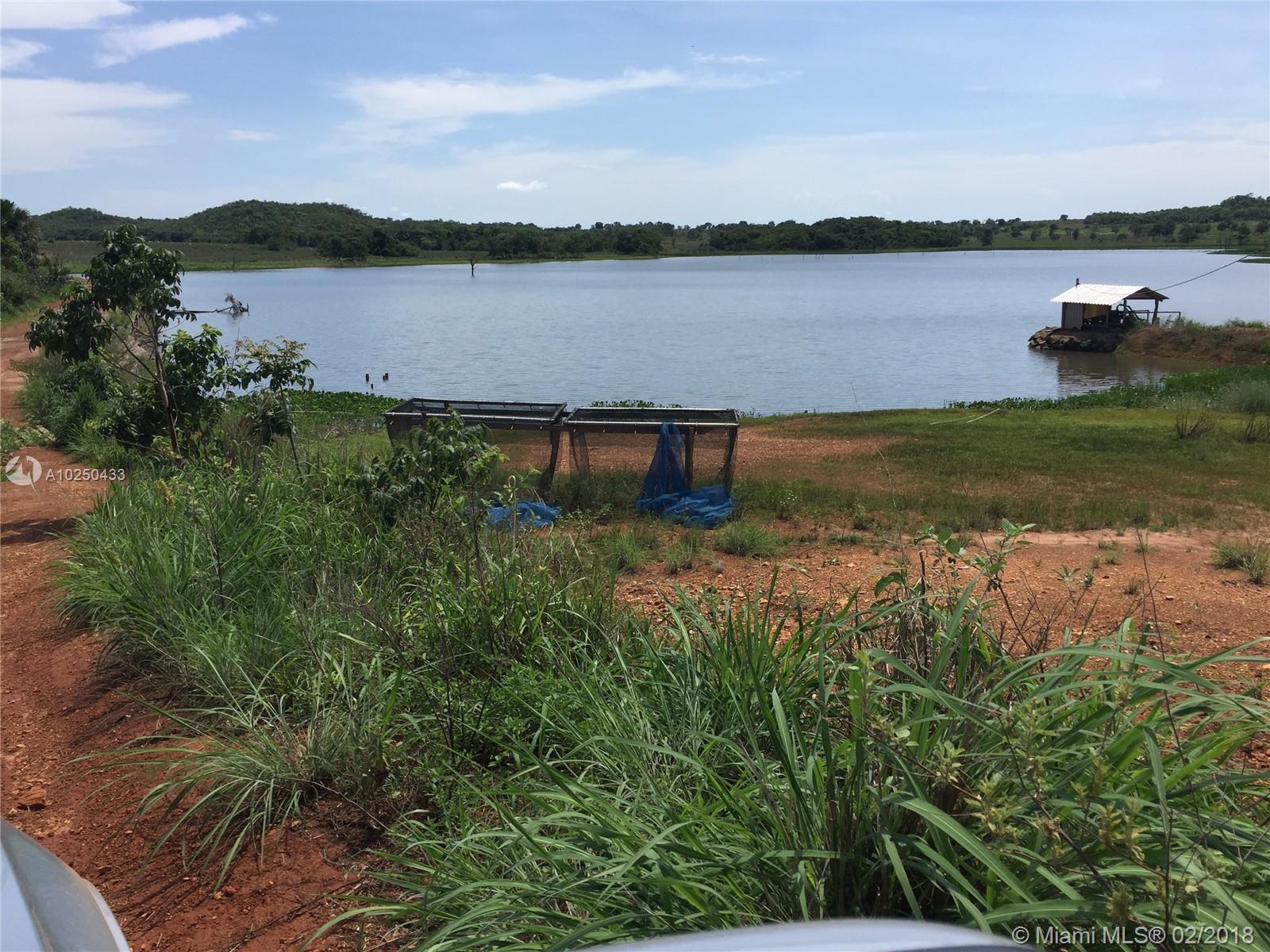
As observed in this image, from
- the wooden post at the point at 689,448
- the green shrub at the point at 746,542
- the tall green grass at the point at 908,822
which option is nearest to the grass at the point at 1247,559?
the green shrub at the point at 746,542

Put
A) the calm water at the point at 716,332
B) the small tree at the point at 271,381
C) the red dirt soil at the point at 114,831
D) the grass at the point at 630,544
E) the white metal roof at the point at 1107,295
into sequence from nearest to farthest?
the red dirt soil at the point at 114,831 → the grass at the point at 630,544 → the small tree at the point at 271,381 → the calm water at the point at 716,332 → the white metal roof at the point at 1107,295

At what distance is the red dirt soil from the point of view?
135 inches

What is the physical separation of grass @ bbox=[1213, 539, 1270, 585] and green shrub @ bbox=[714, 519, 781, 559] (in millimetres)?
3978

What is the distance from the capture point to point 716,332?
57375 mm

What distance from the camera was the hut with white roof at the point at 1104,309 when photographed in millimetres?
52844

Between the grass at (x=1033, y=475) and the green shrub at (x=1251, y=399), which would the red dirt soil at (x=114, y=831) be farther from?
the green shrub at (x=1251, y=399)

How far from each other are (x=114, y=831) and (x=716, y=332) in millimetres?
54654

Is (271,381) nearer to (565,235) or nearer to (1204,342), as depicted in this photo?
(1204,342)

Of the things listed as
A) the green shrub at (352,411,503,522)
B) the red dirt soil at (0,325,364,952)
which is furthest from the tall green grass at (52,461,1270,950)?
the green shrub at (352,411,503,522)

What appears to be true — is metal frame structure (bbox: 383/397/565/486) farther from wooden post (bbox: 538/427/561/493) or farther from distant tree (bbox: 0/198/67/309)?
distant tree (bbox: 0/198/67/309)

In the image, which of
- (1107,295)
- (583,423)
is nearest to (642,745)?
(583,423)

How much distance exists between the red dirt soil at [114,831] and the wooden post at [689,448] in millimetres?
6707

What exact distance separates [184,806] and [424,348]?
4690 cm

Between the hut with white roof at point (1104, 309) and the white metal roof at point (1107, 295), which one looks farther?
the hut with white roof at point (1104, 309)
